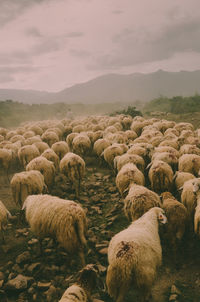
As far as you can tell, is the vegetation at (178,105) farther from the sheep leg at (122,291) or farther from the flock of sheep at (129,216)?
the sheep leg at (122,291)

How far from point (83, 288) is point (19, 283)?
1.54m

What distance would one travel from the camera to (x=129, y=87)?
14262cm

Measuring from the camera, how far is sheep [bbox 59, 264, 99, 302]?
2752mm

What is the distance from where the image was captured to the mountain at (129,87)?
→ 431 ft

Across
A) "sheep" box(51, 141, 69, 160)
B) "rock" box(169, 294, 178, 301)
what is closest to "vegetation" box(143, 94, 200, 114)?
"sheep" box(51, 141, 69, 160)

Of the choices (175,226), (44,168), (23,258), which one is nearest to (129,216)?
(175,226)

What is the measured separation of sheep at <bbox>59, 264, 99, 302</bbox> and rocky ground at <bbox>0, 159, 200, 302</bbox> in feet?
1.43

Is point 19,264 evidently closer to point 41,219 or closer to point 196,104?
point 41,219

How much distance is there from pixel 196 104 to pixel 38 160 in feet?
90.2

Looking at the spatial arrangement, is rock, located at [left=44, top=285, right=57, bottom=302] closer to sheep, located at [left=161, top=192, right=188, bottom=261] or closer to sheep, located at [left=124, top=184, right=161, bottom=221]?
sheep, located at [left=124, top=184, right=161, bottom=221]

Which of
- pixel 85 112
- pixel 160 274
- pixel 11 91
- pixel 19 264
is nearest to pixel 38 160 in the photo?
pixel 19 264

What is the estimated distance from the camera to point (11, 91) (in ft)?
603

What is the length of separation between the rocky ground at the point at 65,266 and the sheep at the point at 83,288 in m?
0.44

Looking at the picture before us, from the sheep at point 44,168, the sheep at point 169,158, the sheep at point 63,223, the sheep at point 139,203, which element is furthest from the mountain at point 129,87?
the sheep at point 63,223
